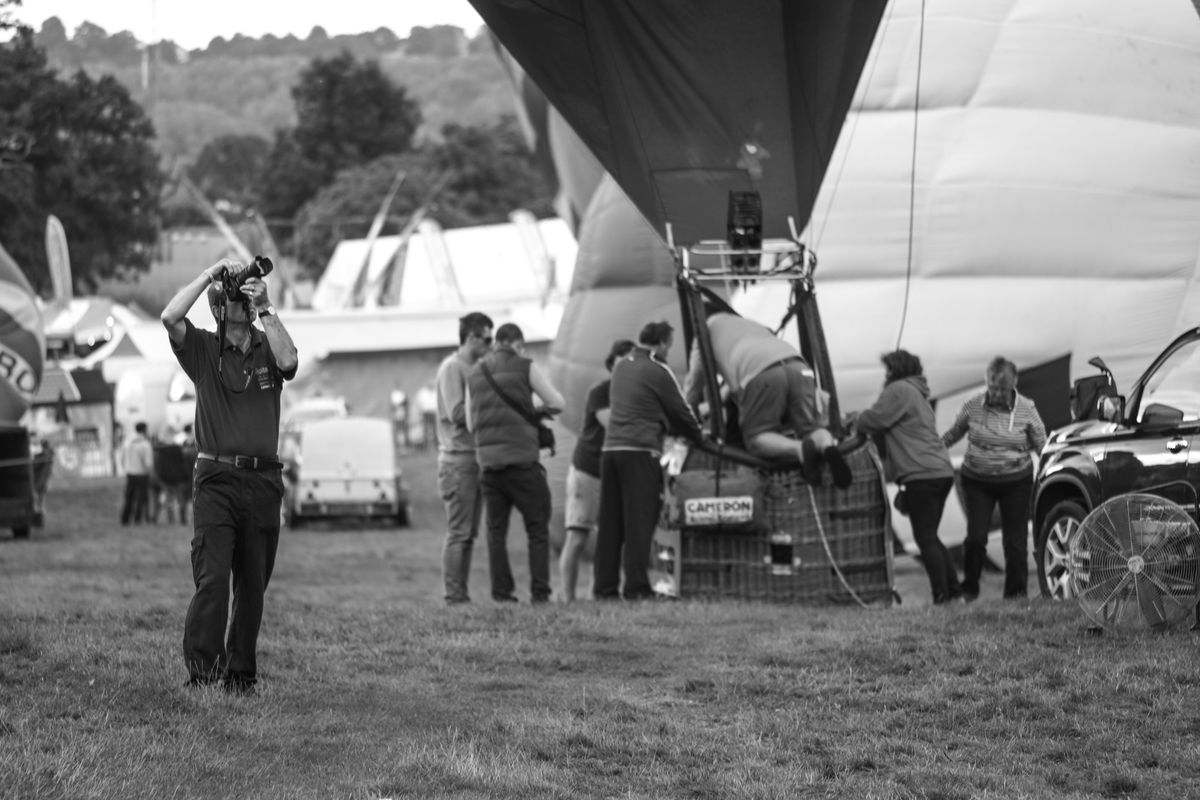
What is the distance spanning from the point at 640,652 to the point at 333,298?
70.8 m

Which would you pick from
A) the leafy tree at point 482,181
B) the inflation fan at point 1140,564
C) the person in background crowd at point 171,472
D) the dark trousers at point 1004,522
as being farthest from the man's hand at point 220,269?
the leafy tree at point 482,181

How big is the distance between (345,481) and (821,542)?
17911 mm

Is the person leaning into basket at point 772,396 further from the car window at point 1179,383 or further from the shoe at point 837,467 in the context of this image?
the car window at point 1179,383

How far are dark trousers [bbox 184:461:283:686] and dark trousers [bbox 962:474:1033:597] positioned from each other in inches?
223

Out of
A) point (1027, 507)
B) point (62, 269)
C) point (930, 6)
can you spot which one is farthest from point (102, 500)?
point (1027, 507)

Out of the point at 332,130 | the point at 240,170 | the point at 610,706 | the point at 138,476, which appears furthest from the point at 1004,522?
the point at 240,170

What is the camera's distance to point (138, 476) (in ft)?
93.0

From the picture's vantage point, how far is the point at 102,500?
1313 inches

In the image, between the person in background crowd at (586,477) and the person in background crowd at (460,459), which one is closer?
the person in background crowd at (460,459)

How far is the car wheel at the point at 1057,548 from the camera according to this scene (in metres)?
10.5

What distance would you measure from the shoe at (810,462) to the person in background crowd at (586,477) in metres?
1.69

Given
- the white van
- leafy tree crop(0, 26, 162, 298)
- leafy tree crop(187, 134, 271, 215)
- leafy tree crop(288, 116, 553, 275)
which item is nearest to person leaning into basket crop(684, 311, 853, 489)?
the white van

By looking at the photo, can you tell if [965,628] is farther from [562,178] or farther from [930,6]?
[562,178]

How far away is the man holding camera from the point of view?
761 cm
